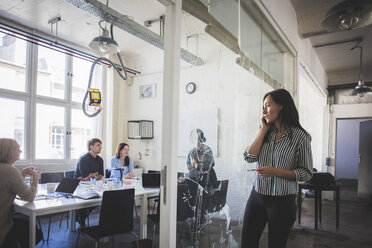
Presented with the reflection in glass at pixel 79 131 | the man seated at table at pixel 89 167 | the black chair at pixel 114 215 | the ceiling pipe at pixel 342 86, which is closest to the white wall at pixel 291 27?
the ceiling pipe at pixel 342 86

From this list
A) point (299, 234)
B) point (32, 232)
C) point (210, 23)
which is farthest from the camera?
point (299, 234)

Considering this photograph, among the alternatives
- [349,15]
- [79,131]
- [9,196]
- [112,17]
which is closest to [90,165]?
[79,131]

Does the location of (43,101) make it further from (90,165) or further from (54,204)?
(54,204)

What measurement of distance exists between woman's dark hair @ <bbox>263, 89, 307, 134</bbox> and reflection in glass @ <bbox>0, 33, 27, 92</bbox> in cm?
450

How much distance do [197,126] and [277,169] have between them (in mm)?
565

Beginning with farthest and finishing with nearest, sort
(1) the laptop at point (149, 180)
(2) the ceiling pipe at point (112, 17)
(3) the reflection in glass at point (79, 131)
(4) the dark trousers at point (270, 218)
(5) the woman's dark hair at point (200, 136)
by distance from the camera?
(3) the reflection in glass at point (79, 131)
(1) the laptop at point (149, 180)
(2) the ceiling pipe at point (112, 17)
(5) the woman's dark hair at point (200, 136)
(4) the dark trousers at point (270, 218)

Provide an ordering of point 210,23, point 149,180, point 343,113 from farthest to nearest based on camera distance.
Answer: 1. point 343,113
2. point 149,180
3. point 210,23

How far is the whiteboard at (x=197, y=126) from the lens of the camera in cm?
165

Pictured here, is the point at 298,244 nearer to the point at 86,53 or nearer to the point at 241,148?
the point at 241,148

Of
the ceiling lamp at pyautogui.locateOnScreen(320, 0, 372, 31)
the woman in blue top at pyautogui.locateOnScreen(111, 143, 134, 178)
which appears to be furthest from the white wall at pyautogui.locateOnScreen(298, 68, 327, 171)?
the woman in blue top at pyautogui.locateOnScreen(111, 143, 134, 178)

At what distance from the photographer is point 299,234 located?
3.87 meters

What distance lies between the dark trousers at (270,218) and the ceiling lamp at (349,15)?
1811 mm

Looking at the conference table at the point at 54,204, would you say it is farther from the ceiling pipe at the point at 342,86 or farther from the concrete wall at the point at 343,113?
the ceiling pipe at the point at 342,86

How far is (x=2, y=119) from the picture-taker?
14.5 ft
